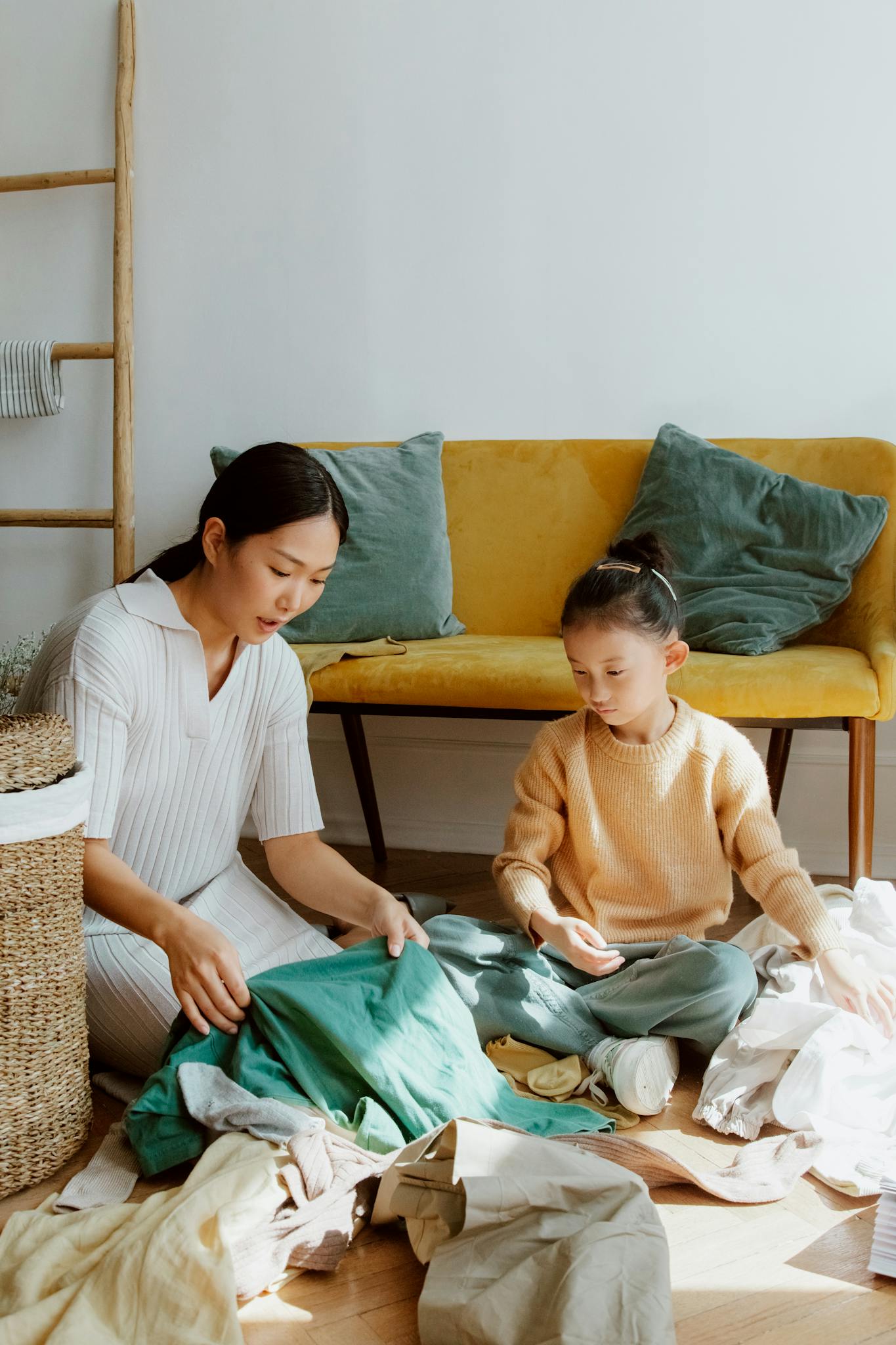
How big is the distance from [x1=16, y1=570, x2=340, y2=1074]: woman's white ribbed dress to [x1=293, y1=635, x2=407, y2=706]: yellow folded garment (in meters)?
0.52

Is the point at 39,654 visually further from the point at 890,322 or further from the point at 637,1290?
the point at 890,322

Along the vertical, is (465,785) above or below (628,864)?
below

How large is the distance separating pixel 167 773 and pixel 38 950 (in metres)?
0.35

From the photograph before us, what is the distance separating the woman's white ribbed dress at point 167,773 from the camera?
1508 mm

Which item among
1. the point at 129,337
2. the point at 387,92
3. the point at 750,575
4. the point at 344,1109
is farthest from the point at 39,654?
the point at 387,92

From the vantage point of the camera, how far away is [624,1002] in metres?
1.60

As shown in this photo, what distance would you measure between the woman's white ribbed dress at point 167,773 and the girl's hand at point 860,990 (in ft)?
2.27

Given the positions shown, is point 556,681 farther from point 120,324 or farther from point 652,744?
point 120,324

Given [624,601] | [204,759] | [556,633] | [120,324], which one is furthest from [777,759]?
[120,324]

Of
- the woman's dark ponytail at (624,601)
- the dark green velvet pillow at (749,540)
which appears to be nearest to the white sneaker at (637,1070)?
the woman's dark ponytail at (624,601)

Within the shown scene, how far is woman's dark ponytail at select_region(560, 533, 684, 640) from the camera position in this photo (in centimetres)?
168

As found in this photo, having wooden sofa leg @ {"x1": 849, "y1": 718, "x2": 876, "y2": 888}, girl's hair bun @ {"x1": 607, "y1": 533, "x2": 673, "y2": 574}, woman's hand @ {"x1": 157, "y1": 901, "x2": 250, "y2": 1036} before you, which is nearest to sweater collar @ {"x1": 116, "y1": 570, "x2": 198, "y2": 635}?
woman's hand @ {"x1": 157, "y1": 901, "x2": 250, "y2": 1036}

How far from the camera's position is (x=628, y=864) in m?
1.76

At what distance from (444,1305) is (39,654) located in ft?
3.14
